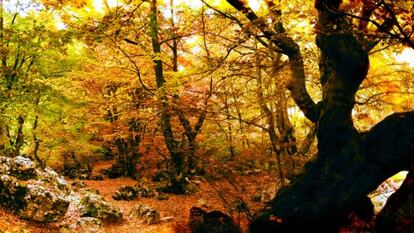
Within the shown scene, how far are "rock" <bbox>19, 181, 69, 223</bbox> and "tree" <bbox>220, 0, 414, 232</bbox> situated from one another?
5212 millimetres

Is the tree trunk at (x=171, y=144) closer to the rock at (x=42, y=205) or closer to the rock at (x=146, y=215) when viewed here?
the rock at (x=146, y=215)

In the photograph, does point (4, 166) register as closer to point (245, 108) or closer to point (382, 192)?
point (245, 108)

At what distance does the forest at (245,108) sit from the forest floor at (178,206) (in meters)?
0.07

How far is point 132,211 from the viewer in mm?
12039

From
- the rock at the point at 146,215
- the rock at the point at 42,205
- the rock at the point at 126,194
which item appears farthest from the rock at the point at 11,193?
the rock at the point at 126,194

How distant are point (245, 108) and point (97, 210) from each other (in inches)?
227

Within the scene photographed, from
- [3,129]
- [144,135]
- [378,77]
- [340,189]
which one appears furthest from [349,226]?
[3,129]

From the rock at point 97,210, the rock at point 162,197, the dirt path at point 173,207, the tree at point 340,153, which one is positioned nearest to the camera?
the tree at point 340,153

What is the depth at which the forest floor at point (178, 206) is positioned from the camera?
830 cm

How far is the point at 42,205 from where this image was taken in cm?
884

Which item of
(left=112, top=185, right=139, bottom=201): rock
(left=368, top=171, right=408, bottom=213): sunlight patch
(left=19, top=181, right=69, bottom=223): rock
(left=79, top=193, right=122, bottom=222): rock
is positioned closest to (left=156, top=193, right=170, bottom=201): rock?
(left=112, top=185, right=139, bottom=201): rock

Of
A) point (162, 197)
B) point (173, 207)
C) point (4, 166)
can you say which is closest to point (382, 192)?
point (173, 207)

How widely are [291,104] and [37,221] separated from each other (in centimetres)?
1057

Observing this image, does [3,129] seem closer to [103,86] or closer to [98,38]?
[103,86]
